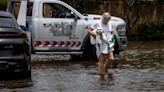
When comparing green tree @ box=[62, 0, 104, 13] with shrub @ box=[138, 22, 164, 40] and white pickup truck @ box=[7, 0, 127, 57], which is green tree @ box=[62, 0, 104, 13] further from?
white pickup truck @ box=[7, 0, 127, 57]

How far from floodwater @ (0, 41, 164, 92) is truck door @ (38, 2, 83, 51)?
19.9 inches

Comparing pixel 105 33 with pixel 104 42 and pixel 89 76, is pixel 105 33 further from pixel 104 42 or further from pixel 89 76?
pixel 89 76

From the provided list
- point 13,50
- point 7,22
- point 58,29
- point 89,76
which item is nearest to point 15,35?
point 13,50

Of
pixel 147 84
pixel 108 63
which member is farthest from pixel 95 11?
pixel 147 84

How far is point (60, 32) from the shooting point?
17344 millimetres

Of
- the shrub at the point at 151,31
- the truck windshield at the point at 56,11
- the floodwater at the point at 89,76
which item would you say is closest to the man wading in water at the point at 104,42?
the floodwater at the point at 89,76

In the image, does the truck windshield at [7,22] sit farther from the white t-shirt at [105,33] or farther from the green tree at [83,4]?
the green tree at [83,4]

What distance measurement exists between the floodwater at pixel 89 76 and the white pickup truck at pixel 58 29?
0.42 meters

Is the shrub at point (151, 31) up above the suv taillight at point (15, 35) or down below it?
below

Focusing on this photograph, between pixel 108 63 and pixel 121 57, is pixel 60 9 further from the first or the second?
pixel 108 63

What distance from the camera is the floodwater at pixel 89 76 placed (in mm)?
11922

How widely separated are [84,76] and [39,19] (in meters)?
4.03

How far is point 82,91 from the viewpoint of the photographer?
37.5 feet

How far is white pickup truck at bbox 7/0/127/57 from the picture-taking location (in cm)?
1731
